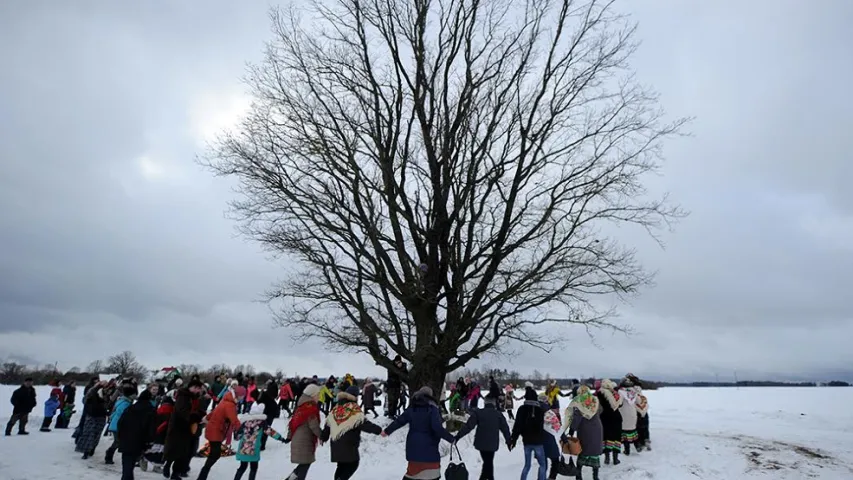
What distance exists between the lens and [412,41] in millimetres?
15531

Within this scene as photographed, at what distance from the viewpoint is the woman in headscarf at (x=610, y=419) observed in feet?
36.2

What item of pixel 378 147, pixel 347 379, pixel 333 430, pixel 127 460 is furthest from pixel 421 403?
pixel 347 379

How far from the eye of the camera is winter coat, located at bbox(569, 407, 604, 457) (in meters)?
9.79

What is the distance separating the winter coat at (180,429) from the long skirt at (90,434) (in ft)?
13.2

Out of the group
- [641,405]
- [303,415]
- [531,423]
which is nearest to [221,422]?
[303,415]

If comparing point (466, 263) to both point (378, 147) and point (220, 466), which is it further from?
point (220, 466)

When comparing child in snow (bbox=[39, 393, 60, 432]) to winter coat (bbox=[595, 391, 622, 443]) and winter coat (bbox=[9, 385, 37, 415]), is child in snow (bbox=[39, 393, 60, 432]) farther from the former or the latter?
winter coat (bbox=[595, 391, 622, 443])

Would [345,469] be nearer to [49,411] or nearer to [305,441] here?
[305,441]

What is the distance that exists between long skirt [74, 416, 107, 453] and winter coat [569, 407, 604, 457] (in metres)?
10.2

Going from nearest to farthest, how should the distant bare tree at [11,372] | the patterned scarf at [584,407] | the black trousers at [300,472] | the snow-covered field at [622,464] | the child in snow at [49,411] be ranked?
the black trousers at [300,472]
the snow-covered field at [622,464]
the patterned scarf at [584,407]
the child in snow at [49,411]
the distant bare tree at [11,372]

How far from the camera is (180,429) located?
866 cm

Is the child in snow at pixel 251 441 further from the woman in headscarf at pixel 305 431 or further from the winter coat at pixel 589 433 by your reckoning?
the winter coat at pixel 589 433

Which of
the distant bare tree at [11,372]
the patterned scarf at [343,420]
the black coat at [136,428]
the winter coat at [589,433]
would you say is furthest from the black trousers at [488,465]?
Answer: the distant bare tree at [11,372]

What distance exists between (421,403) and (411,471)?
91cm
